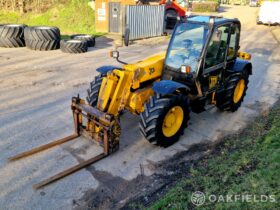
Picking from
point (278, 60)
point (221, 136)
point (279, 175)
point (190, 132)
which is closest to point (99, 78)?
point (190, 132)

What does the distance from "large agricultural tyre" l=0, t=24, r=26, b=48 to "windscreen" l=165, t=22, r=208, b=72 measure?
33.8 feet

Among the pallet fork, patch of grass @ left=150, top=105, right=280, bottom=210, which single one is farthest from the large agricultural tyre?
patch of grass @ left=150, top=105, right=280, bottom=210

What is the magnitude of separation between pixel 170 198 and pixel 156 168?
1.07m

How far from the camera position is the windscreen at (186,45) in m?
5.77

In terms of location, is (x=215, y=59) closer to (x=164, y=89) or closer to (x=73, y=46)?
(x=164, y=89)

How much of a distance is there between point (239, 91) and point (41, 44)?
31.5 ft

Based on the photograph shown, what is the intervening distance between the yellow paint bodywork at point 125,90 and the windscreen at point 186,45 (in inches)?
24.1

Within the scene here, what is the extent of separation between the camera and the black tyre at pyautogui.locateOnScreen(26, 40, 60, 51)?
1310 centimetres

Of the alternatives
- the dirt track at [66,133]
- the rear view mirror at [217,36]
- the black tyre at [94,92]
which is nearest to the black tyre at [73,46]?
the dirt track at [66,133]

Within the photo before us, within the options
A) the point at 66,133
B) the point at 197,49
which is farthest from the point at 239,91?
the point at 66,133

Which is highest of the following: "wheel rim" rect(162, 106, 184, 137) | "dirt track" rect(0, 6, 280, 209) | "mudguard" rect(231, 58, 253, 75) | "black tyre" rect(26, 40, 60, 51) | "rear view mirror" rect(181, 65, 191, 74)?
"rear view mirror" rect(181, 65, 191, 74)

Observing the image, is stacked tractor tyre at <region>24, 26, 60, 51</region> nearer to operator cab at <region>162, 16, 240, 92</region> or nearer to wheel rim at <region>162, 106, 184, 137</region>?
operator cab at <region>162, 16, 240, 92</region>

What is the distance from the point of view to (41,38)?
1304cm

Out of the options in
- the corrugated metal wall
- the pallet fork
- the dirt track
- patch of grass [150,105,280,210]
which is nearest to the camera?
patch of grass [150,105,280,210]
